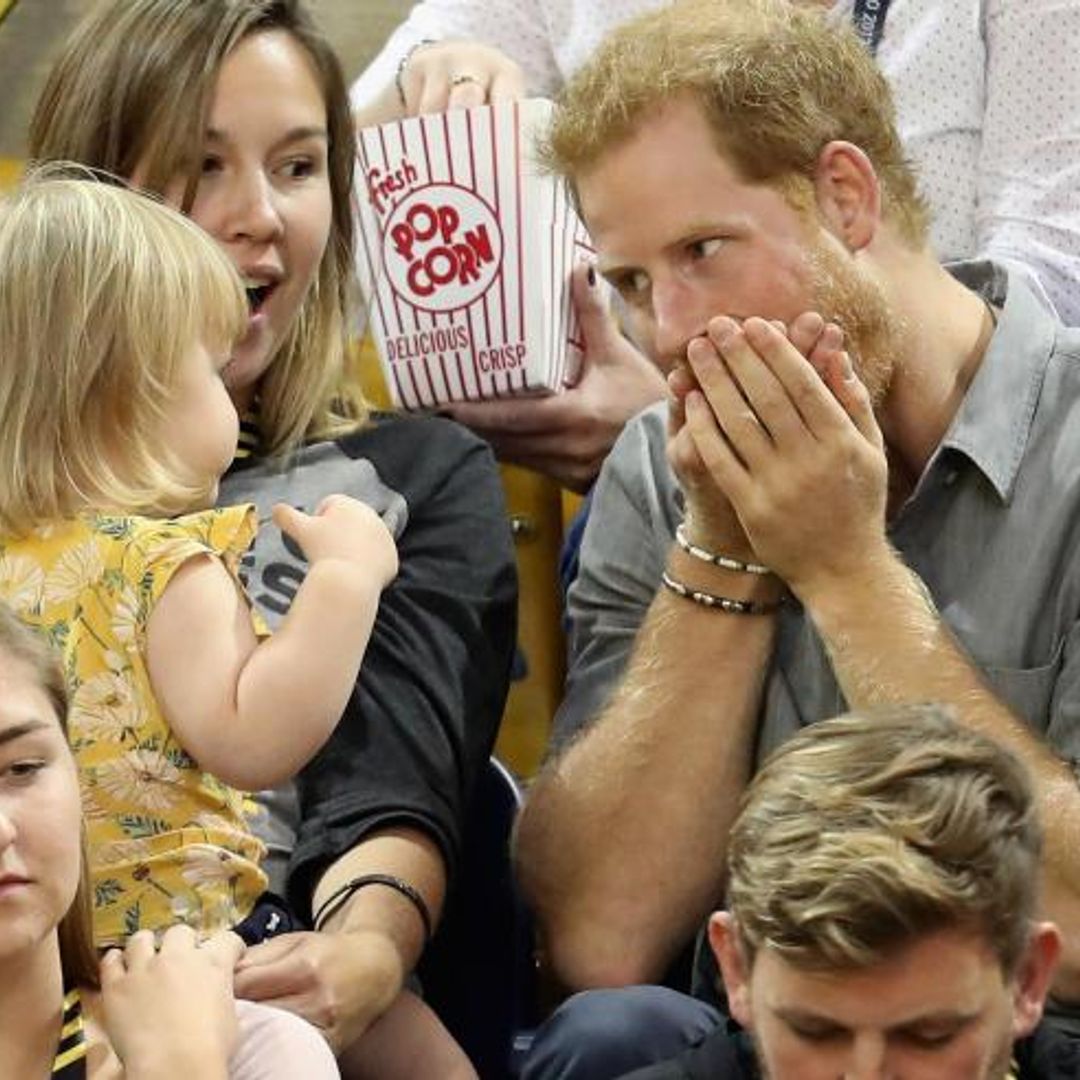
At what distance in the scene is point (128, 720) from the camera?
6.64 ft

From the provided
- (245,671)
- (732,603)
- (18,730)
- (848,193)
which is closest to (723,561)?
(732,603)

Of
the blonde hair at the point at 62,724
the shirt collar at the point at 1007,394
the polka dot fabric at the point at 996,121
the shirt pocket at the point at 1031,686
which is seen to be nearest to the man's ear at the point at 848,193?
the shirt collar at the point at 1007,394

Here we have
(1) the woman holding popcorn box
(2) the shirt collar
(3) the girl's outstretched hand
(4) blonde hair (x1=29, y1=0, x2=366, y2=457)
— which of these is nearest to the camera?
(3) the girl's outstretched hand

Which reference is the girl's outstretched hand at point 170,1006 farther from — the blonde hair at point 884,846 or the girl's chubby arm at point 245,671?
the blonde hair at point 884,846

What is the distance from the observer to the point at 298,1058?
191 centimetres

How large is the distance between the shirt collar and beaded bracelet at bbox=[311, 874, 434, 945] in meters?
0.61

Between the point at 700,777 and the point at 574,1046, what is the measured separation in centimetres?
33

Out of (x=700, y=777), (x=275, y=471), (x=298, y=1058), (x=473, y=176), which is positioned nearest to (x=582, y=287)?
(x=473, y=176)

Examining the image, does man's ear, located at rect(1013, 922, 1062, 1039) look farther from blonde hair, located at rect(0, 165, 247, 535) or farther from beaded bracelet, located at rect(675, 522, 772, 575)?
blonde hair, located at rect(0, 165, 247, 535)

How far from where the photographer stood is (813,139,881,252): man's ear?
7.41ft

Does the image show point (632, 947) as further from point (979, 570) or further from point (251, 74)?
point (251, 74)

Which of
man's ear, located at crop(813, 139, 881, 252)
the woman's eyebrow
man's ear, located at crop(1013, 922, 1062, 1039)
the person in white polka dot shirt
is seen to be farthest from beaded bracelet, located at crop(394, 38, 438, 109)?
man's ear, located at crop(1013, 922, 1062, 1039)

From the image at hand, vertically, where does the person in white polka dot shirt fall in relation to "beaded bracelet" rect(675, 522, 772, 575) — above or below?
above

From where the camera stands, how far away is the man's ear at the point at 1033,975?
1.78 meters
